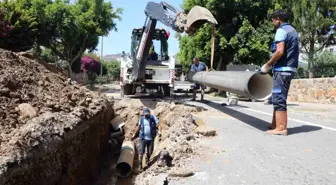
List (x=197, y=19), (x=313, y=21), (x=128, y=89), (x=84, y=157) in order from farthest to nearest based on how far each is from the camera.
→ (x=313, y=21), (x=128, y=89), (x=197, y=19), (x=84, y=157)

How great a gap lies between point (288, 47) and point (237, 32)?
16.6 m

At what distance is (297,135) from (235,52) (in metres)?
16.5

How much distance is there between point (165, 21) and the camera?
33.2 ft

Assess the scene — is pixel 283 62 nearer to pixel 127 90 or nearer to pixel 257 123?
pixel 257 123

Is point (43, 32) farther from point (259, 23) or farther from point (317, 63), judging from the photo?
point (317, 63)

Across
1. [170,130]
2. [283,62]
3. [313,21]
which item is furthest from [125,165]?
[313,21]

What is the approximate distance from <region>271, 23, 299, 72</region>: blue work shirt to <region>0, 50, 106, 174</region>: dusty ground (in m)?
3.47

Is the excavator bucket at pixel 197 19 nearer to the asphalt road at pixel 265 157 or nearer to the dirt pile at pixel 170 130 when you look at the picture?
the dirt pile at pixel 170 130

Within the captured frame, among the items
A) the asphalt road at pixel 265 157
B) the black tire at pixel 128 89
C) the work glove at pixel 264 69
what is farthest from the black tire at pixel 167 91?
the work glove at pixel 264 69

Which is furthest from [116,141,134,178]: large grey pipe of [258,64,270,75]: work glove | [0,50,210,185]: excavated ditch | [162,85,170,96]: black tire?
[162,85,170,96]: black tire

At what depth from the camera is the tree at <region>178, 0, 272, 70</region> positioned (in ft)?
70.4

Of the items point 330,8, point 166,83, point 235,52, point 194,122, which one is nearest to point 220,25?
point 235,52

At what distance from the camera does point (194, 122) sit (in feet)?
24.8

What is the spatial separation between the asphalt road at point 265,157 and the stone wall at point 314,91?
9.26 metres
